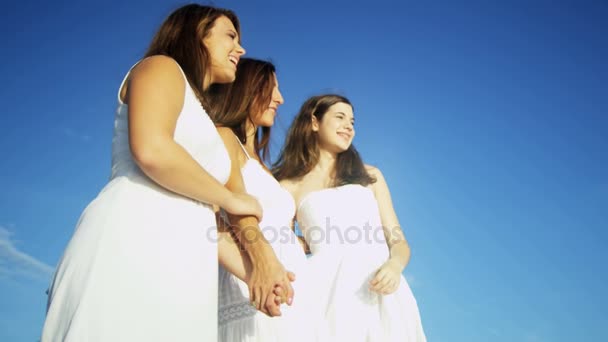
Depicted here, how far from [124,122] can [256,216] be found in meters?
0.97

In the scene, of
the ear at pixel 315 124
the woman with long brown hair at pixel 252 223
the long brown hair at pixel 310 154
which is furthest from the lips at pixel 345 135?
the woman with long brown hair at pixel 252 223

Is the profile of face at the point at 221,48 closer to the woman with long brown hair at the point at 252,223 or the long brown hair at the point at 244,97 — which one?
the woman with long brown hair at the point at 252,223

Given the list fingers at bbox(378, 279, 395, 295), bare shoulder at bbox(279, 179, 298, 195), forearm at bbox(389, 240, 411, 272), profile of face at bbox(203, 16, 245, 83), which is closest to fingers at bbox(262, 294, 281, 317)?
profile of face at bbox(203, 16, 245, 83)

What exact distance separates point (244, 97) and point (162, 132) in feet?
8.80

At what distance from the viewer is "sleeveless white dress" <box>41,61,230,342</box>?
7.43 feet

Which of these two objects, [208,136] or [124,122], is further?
[208,136]

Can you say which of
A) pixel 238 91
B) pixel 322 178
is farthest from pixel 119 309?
pixel 322 178

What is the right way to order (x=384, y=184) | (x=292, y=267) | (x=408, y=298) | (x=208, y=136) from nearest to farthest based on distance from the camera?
1. (x=208, y=136)
2. (x=292, y=267)
3. (x=408, y=298)
4. (x=384, y=184)

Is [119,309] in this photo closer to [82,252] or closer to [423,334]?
[82,252]

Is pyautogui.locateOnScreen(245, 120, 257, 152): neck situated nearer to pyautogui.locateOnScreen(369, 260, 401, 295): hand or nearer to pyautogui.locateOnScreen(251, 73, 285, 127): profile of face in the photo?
pyautogui.locateOnScreen(251, 73, 285, 127): profile of face

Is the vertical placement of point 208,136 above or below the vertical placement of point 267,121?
below

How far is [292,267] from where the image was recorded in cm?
431

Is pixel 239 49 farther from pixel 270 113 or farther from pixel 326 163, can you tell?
pixel 326 163

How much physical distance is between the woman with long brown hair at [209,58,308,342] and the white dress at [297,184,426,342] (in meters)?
1.26
